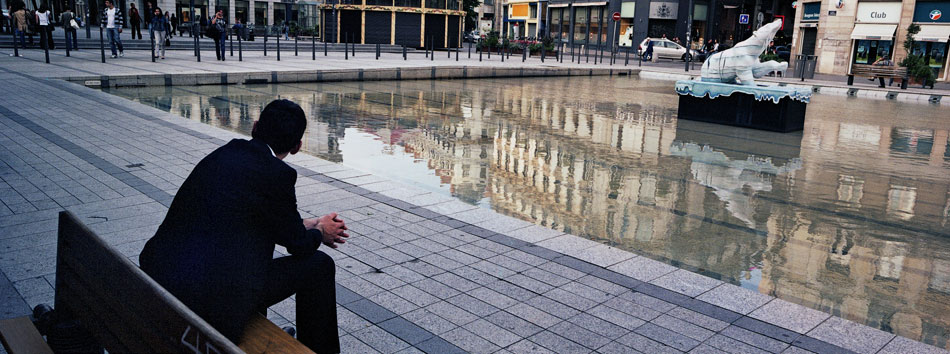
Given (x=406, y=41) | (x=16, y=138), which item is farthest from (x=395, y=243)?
(x=406, y=41)

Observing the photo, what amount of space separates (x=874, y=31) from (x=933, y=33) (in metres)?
2.35

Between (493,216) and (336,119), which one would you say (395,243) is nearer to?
(493,216)

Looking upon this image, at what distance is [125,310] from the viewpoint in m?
2.16

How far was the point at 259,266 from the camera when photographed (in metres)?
2.66

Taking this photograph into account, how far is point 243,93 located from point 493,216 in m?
11.6

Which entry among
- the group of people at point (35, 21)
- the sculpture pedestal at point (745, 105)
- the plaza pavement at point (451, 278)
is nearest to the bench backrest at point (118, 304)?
the plaza pavement at point (451, 278)

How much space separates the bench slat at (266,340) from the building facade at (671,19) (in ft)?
156

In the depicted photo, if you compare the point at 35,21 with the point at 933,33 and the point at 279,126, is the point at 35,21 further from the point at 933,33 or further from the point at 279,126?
the point at 933,33

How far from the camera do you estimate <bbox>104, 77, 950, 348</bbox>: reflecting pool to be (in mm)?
5582

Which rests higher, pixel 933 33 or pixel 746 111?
pixel 933 33

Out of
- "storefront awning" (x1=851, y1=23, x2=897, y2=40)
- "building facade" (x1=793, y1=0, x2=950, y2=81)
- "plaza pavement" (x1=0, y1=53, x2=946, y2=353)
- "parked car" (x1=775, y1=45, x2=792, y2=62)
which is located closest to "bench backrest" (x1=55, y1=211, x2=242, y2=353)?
"plaza pavement" (x1=0, y1=53, x2=946, y2=353)

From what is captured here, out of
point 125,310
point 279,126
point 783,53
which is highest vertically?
point 783,53

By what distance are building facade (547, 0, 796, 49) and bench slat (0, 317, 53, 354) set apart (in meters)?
47.7

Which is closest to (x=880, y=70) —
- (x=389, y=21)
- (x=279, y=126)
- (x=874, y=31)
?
(x=874, y=31)
